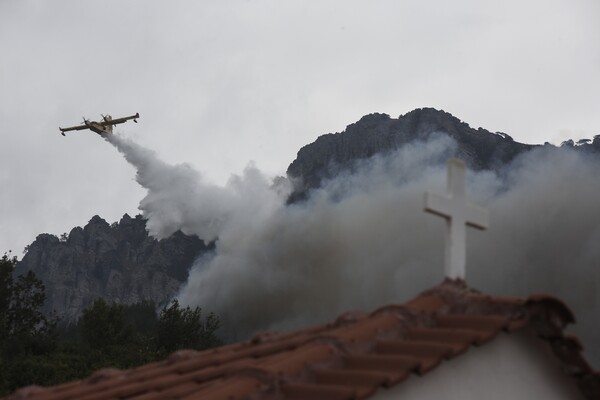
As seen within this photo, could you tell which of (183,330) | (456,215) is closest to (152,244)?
(183,330)

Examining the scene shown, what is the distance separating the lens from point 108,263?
429 feet

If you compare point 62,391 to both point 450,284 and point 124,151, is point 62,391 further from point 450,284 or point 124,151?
point 124,151

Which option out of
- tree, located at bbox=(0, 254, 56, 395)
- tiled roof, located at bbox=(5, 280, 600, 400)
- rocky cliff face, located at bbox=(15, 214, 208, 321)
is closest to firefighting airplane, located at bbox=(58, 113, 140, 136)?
tree, located at bbox=(0, 254, 56, 395)

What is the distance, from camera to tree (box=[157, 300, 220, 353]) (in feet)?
195

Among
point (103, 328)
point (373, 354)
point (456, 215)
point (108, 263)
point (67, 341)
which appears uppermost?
point (108, 263)

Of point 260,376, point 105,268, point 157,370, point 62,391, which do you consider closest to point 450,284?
point 260,376

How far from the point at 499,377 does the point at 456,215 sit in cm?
106

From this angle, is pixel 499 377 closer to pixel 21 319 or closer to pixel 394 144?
pixel 21 319

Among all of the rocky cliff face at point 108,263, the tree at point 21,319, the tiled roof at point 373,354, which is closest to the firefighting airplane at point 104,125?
the tree at point 21,319

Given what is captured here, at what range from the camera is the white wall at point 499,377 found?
4.35m

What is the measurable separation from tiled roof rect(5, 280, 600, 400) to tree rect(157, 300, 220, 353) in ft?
171

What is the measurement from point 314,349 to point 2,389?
37951 mm

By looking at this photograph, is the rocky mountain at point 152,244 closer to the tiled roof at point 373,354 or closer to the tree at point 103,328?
the tree at point 103,328

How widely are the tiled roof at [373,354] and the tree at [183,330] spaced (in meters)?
52.0
